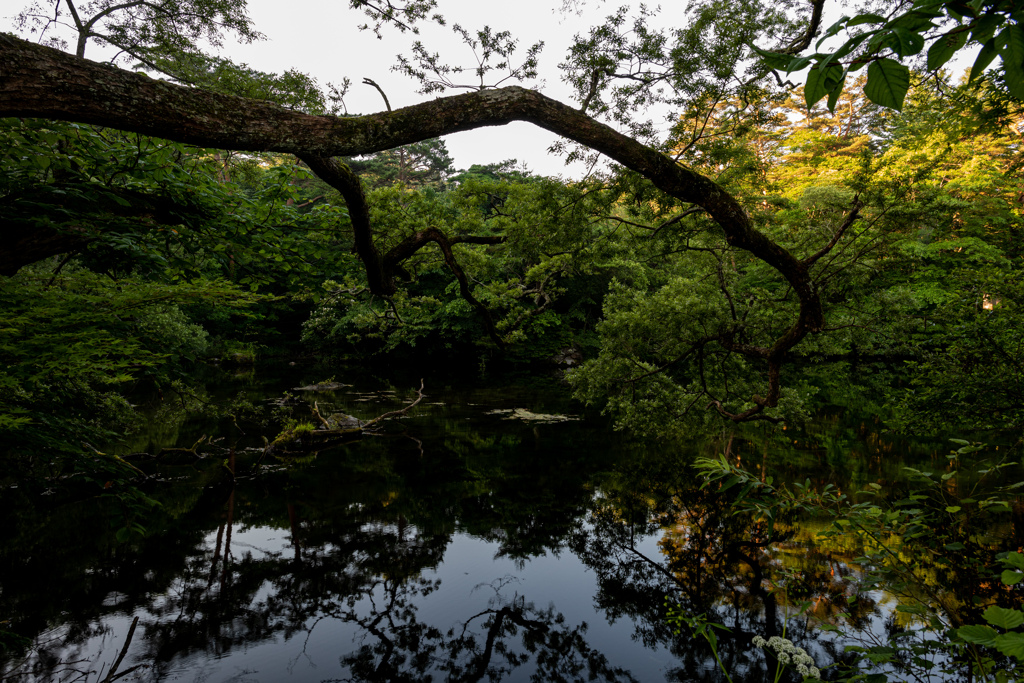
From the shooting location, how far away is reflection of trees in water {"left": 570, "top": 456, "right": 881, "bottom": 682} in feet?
17.8

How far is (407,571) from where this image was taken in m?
6.70

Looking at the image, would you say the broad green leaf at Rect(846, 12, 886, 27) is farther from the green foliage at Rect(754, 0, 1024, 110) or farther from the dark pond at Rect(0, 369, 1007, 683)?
the dark pond at Rect(0, 369, 1007, 683)

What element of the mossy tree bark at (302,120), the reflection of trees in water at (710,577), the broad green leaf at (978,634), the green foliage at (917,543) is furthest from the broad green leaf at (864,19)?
the reflection of trees in water at (710,577)

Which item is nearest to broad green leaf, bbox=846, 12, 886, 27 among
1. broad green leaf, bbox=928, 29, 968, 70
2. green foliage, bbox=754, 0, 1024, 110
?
green foliage, bbox=754, 0, 1024, 110

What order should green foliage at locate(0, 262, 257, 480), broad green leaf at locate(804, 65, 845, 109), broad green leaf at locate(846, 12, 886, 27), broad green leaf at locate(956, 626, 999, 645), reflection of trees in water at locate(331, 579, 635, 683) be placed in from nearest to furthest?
broad green leaf at locate(846, 12, 886, 27) < broad green leaf at locate(804, 65, 845, 109) < broad green leaf at locate(956, 626, 999, 645) < green foliage at locate(0, 262, 257, 480) < reflection of trees in water at locate(331, 579, 635, 683)

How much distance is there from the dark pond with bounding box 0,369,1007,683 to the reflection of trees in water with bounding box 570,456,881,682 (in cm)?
3

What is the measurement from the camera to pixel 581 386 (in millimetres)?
11984

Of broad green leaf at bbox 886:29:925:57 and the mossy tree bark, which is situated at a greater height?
the mossy tree bark

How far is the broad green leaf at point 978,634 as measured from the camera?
1.16m

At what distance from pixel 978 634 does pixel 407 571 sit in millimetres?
6585

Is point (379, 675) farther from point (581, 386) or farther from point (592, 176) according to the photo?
point (581, 386)

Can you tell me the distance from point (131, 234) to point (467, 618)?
532cm

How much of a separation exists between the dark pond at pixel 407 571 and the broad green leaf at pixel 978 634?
1701mm

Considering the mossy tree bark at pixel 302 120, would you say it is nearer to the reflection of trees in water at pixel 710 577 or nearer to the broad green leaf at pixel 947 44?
the broad green leaf at pixel 947 44
